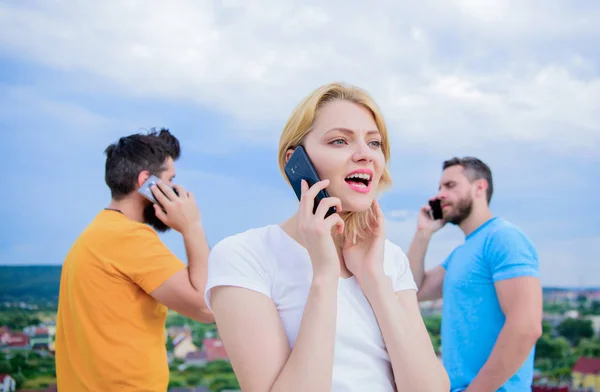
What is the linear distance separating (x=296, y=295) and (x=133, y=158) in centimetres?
137

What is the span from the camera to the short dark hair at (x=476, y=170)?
3.19 meters

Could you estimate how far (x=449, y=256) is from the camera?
312 cm

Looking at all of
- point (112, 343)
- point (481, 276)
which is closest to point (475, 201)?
point (481, 276)

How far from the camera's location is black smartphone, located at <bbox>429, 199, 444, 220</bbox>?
11.0 ft

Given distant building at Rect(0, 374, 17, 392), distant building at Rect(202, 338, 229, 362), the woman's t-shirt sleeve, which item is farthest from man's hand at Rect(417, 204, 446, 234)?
distant building at Rect(0, 374, 17, 392)

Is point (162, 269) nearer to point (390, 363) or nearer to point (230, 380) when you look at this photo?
point (390, 363)

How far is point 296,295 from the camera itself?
138 cm

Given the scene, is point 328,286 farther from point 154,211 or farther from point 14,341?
point 14,341

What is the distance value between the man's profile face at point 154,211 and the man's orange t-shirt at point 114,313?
19 cm

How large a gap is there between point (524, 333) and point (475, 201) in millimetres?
868

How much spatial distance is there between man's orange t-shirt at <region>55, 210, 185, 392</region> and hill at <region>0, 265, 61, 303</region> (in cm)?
219

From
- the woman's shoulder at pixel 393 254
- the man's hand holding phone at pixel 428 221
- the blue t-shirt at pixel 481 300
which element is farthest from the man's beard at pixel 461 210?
the woman's shoulder at pixel 393 254

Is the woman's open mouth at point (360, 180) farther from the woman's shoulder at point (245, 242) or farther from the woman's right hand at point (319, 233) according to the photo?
the woman's shoulder at point (245, 242)

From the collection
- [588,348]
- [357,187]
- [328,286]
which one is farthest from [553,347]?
[328,286]
